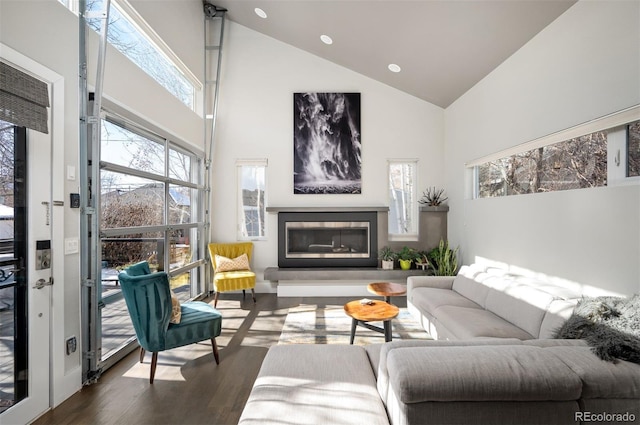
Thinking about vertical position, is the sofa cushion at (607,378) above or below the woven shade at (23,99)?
below

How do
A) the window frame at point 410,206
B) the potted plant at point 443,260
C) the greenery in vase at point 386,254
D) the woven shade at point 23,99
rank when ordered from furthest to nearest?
the window frame at point 410,206 < the greenery in vase at point 386,254 < the potted plant at point 443,260 < the woven shade at point 23,99

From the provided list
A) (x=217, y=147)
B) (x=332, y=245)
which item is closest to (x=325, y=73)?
(x=217, y=147)

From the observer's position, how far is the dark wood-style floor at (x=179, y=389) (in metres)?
2.09

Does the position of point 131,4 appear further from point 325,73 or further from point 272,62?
point 325,73

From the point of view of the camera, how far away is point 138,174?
3293 mm

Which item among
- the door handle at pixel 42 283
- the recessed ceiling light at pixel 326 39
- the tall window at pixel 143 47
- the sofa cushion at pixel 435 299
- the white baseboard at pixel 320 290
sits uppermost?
the recessed ceiling light at pixel 326 39

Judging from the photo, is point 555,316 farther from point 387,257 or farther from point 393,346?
point 387,257

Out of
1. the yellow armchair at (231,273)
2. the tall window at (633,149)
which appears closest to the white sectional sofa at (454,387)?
the tall window at (633,149)

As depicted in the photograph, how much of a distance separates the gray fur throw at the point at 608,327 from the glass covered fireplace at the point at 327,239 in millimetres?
3383

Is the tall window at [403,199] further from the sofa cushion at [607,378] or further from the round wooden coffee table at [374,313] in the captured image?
the sofa cushion at [607,378]

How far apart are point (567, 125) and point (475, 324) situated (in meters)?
1.95

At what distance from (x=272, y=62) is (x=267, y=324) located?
4424mm

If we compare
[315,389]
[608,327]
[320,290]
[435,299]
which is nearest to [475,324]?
[435,299]

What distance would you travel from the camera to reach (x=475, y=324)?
2605mm
